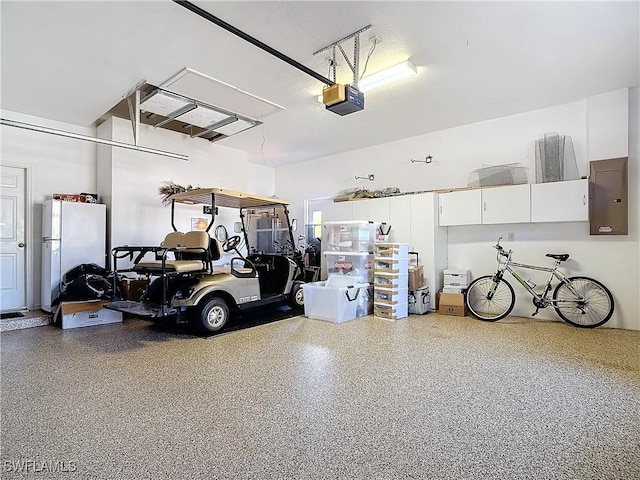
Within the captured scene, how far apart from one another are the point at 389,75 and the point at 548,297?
3.77 m

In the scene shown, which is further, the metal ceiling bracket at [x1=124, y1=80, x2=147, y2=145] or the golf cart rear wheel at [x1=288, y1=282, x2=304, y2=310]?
the golf cart rear wheel at [x1=288, y1=282, x2=304, y2=310]

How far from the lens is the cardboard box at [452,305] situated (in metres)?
5.49

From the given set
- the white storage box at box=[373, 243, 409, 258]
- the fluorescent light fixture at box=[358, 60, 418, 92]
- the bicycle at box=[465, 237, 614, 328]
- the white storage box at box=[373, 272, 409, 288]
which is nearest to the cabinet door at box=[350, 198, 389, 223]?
the white storage box at box=[373, 243, 409, 258]

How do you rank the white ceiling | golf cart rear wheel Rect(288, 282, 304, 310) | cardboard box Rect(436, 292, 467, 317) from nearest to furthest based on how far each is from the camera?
the white ceiling
cardboard box Rect(436, 292, 467, 317)
golf cart rear wheel Rect(288, 282, 304, 310)

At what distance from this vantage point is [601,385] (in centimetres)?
278

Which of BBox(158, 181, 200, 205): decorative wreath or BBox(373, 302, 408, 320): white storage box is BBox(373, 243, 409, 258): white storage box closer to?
BBox(373, 302, 408, 320): white storage box

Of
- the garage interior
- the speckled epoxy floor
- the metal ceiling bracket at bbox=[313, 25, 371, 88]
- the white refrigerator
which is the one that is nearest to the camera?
the speckled epoxy floor

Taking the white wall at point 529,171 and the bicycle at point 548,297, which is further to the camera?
the bicycle at point 548,297

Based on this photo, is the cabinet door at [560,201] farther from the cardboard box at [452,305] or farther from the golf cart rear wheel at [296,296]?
the golf cart rear wheel at [296,296]

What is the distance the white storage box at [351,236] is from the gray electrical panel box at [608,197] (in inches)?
117

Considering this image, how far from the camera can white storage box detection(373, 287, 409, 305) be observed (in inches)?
206

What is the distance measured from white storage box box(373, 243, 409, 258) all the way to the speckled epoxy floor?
1.48 meters

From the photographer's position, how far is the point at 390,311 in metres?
5.24

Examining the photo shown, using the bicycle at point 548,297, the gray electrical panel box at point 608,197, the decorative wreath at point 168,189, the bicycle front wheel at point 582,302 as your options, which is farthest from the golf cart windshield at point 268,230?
the gray electrical panel box at point 608,197
